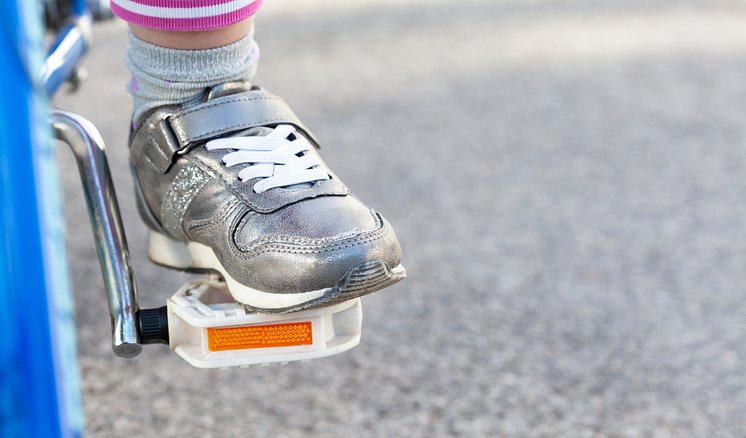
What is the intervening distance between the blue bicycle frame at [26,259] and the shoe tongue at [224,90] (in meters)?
0.34

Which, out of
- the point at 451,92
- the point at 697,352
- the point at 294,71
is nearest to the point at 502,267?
the point at 697,352

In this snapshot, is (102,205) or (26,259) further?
(102,205)

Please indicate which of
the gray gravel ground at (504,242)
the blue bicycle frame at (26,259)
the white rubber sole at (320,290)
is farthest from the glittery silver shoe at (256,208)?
the gray gravel ground at (504,242)

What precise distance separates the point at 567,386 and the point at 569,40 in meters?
2.38

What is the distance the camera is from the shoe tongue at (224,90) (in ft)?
2.29

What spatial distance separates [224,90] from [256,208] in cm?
15

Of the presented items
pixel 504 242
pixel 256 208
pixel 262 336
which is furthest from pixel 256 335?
pixel 504 242

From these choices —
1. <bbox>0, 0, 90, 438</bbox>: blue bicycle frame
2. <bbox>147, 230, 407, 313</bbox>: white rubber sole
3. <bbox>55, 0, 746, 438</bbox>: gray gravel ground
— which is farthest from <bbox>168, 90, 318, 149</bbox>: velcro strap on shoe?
<bbox>55, 0, 746, 438</bbox>: gray gravel ground

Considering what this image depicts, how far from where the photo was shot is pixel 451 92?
2.62 metres

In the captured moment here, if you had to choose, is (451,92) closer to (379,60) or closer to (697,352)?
(379,60)

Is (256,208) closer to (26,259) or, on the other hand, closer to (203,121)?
(203,121)

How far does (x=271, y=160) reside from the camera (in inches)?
26.1

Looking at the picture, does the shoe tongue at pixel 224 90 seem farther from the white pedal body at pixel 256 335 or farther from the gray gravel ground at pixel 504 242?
the gray gravel ground at pixel 504 242

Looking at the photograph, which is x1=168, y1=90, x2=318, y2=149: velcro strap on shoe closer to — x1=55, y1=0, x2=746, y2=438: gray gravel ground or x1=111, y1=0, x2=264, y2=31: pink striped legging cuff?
x1=111, y1=0, x2=264, y2=31: pink striped legging cuff
